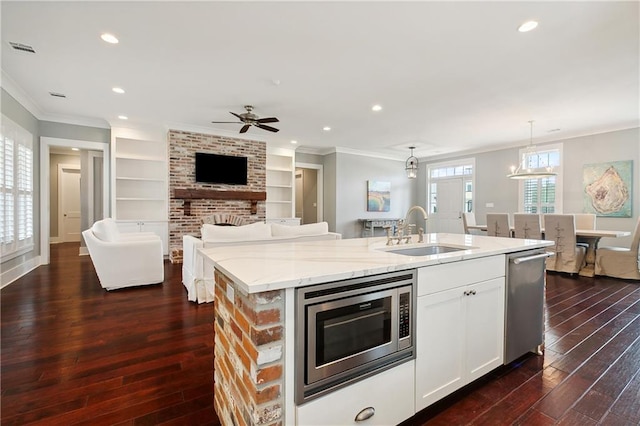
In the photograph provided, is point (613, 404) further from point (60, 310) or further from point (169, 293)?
point (60, 310)

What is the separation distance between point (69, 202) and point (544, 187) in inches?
507

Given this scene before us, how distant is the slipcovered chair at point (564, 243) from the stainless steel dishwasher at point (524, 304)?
3.44 m

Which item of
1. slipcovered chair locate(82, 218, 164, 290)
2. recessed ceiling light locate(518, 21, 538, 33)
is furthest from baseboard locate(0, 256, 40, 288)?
recessed ceiling light locate(518, 21, 538, 33)

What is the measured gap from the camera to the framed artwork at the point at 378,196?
8672 millimetres

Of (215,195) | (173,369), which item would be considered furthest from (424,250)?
(215,195)

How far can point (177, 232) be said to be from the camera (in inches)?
245

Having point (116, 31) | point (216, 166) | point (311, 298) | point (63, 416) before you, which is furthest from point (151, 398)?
point (216, 166)

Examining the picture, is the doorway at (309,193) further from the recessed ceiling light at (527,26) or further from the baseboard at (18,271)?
the recessed ceiling light at (527,26)

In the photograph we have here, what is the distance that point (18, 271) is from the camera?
446 centimetres

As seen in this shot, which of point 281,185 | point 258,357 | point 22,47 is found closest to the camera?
point 258,357

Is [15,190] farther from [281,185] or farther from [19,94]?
[281,185]

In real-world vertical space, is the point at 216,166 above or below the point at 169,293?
above

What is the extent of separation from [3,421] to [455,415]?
2368mm

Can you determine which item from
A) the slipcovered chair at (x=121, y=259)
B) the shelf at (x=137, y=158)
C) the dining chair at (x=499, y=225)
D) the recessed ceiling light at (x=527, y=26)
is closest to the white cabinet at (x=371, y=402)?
the recessed ceiling light at (x=527, y=26)
